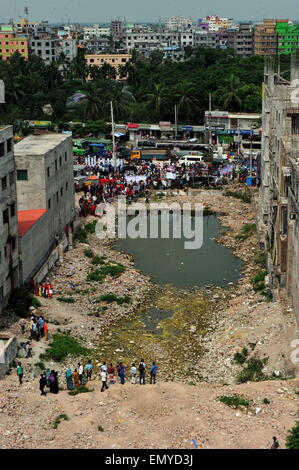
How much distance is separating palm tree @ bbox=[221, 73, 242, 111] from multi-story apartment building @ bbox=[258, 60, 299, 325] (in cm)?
2984

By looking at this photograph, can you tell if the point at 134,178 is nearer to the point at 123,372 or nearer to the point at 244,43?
the point at 123,372

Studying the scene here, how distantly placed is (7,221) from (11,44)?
110 meters

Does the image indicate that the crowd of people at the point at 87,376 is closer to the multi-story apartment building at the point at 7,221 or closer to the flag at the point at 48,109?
the multi-story apartment building at the point at 7,221

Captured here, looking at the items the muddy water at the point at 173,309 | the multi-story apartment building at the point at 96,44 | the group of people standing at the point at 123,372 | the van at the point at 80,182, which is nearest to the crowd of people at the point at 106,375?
the group of people standing at the point at 123,372

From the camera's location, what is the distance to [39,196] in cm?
3219

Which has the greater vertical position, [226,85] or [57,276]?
[226,85]

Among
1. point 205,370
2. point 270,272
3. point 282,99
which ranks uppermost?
point 282,99

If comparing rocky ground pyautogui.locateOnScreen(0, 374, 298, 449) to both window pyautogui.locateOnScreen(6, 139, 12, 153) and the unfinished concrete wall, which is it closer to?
the unfinished concrete wall

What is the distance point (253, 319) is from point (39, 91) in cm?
6124

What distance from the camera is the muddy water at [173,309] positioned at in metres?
25.4

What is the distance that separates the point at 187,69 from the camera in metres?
95.5

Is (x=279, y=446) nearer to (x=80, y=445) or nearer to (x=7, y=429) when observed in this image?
(x=80, y=445)

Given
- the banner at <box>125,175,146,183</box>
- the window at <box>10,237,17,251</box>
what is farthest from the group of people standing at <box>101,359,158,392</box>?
the banner at <box>125,175,146,183</box>
